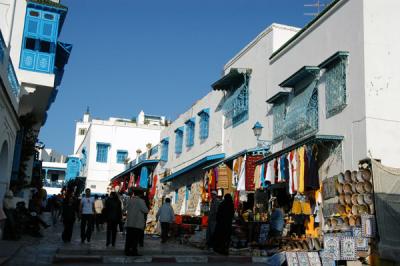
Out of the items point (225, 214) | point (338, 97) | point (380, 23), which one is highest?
point (380, 23)

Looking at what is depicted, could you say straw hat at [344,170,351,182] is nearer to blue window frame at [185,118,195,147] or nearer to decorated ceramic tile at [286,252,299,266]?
decorated ceramic tile at [286,252,299,266]

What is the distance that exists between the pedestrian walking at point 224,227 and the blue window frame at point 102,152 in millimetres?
31717

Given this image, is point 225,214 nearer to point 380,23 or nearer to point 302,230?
point 302,230

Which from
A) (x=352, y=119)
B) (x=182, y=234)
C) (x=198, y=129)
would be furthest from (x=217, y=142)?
(x=352, y=119)

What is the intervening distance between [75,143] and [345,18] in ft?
173

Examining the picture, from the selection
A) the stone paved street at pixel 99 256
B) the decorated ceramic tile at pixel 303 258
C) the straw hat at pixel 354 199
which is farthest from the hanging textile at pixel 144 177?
the decorated ceramic tile at pixel 303 258

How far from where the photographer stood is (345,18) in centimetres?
1345

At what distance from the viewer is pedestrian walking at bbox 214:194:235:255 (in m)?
12.6

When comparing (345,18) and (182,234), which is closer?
(345,18)

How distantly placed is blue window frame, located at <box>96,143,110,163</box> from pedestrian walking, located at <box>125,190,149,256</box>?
32.1m

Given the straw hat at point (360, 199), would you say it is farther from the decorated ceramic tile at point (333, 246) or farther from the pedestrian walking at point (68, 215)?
the pedestrian walking at point (68, 215)

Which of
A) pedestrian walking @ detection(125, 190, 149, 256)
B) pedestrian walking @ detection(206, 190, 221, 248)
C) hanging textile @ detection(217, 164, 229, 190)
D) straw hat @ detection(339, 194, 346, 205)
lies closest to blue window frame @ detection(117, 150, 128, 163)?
hanging textile @ detection(217, 164, 229, 190)

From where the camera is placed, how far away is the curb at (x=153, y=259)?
10.9 m

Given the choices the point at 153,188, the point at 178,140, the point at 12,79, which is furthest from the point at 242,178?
the point at 153,188
